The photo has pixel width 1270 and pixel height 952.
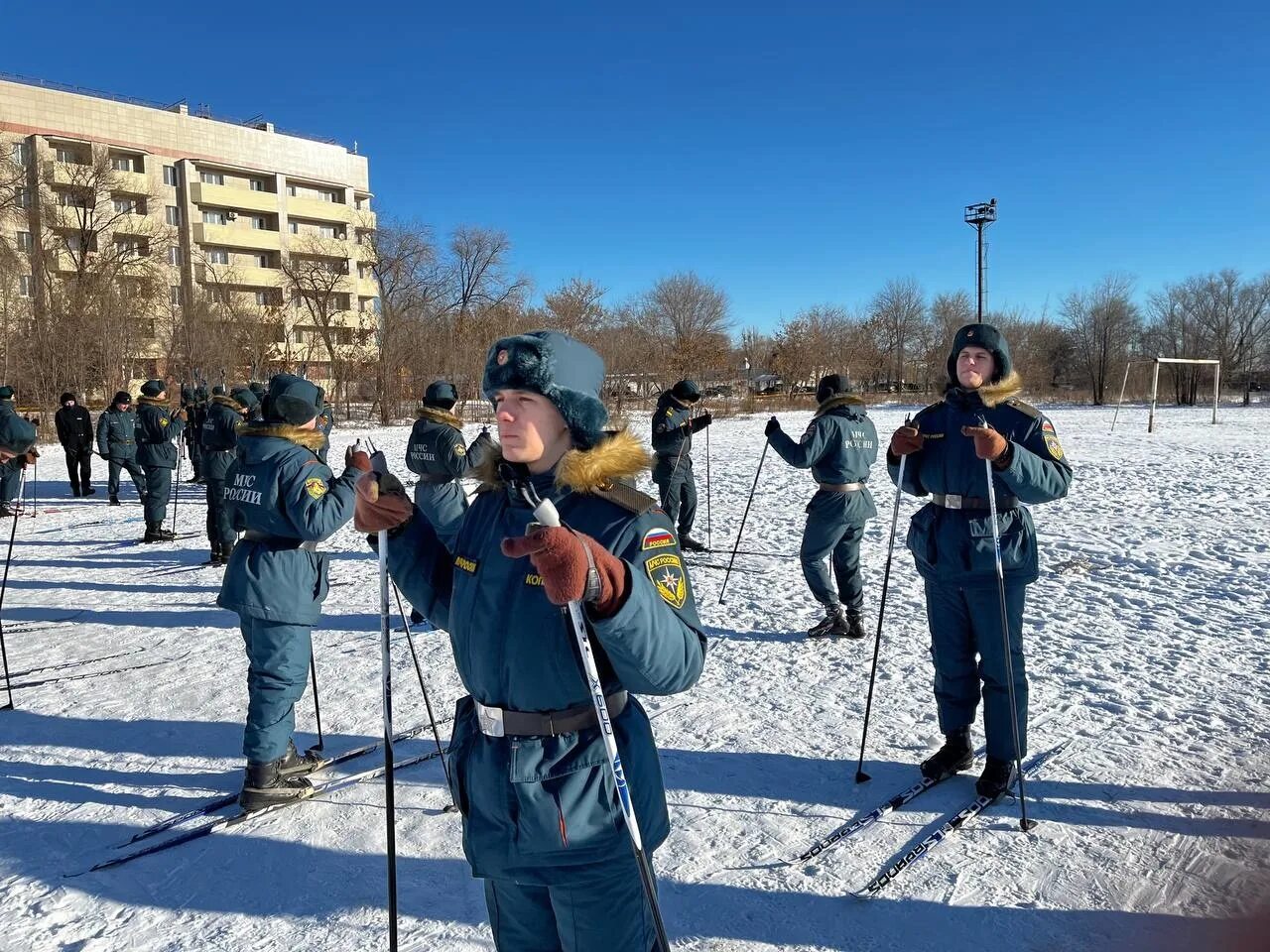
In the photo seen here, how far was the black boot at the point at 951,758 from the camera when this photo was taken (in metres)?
3.86

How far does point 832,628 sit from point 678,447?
3840mm

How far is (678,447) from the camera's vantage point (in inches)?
374

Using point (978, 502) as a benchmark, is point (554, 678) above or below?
below

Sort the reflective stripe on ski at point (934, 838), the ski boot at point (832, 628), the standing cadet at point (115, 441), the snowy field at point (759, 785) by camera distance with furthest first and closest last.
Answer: the standing cadet at point (115, 441), the ski boot at point (832, 628), the reflective stripe on ski at point (934, 838), the snowy field at point (759, 785)

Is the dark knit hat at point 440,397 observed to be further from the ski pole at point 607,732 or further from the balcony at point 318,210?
the balcony at point 318,210

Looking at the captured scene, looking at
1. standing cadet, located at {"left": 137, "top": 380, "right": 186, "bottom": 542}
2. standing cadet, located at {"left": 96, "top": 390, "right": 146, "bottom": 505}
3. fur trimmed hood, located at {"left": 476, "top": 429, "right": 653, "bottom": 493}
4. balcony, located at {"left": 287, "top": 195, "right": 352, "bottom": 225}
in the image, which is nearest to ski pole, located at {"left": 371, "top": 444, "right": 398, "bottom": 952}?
fur trimmed hood, located at {"left": 476, "top": 429, "right": 653, "bottom": 493}

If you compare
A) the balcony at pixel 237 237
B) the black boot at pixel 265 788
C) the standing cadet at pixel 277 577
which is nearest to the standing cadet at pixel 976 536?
the standing cadet at pixel 277 577

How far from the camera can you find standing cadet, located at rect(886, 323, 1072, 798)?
364 cm

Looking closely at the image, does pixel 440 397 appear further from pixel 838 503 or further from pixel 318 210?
pixel 318 210

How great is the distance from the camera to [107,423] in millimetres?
14297

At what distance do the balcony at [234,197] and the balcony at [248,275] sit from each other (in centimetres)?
395

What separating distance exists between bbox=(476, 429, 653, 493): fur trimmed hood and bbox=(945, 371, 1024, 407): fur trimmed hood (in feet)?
8.02

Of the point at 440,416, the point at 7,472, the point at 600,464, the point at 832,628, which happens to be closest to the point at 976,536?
the point at 600,464

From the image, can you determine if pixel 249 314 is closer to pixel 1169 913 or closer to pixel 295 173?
pixel 295 173
